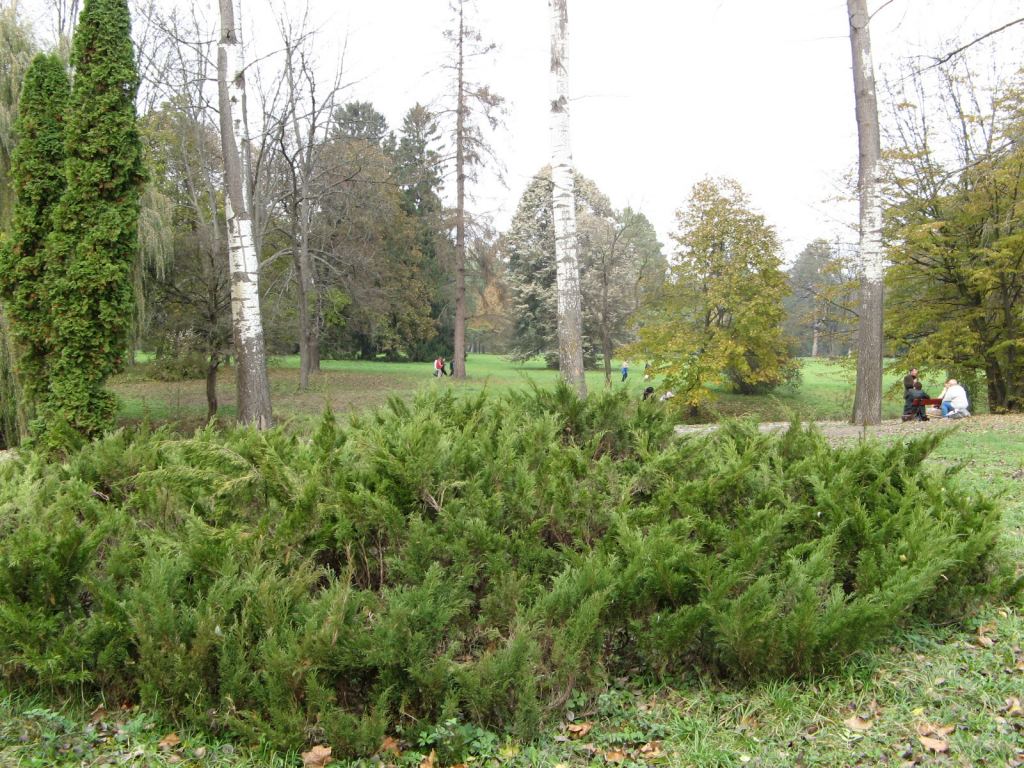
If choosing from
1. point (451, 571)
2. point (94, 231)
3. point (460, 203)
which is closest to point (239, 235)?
point (94, 231)

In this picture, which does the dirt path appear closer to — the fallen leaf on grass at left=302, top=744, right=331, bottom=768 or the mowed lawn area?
the mowed lawn area

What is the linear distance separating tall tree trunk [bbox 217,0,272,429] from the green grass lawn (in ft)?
28.8

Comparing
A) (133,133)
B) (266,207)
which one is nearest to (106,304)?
(133,133)

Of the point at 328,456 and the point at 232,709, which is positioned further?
the point at 328,456

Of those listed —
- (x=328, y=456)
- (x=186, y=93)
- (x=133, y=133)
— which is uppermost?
(x=186, y=93)

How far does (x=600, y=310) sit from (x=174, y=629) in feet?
80.5

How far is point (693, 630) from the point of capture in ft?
11.3

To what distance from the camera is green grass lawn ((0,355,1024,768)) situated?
2.95 metres

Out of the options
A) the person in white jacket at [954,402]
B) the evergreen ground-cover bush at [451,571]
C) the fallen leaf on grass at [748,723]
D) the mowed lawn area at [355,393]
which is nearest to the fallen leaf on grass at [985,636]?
the evergreen ground-cover bush at [451,571]

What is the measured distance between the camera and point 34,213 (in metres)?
10.5

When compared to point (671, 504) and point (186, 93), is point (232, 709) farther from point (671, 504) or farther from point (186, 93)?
point (186, 93)

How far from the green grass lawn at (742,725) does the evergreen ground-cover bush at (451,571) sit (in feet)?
0.37

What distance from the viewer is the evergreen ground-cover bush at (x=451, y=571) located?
10.4ft

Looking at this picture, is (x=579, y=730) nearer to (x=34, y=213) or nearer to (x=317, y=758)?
(x=317, y=758)
